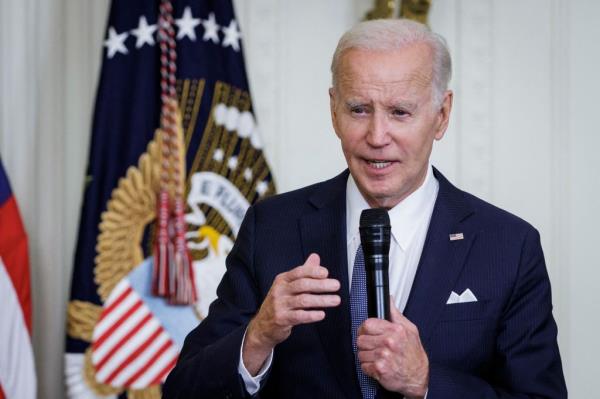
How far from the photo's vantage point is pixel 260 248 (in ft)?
6.94

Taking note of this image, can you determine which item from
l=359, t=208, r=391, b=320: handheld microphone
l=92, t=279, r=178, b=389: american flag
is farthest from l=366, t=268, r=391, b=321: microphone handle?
l=92, t=279, r=178, b=389: american flag

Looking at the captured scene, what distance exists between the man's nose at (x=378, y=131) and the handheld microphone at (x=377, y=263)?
1.02 ft

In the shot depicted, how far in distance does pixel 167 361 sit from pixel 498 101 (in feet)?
6.56

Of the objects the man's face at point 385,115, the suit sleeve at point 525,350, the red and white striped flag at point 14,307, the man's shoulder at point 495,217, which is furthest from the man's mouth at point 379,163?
the red and white striped flag at point 14,307

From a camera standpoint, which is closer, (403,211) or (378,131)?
(378,131)

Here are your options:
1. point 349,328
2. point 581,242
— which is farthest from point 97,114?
point 581,242

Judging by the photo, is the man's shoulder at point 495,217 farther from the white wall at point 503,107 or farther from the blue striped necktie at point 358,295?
the white wall at point 503,107

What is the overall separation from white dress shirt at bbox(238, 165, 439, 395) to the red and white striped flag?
5.98 ft

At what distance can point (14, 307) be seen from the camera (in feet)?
11.4

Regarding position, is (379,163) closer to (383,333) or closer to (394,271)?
(394,271)

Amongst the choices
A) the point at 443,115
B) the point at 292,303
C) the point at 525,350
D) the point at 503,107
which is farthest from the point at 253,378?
the point at 503,107

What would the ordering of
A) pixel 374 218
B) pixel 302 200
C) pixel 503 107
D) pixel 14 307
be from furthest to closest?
1. pixel 503 107
2. pixel 14 307
3. pixel 302 200
4. pixel 374 218

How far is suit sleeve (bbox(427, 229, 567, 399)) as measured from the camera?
6.16 ft

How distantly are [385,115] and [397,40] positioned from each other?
0.18 meters
